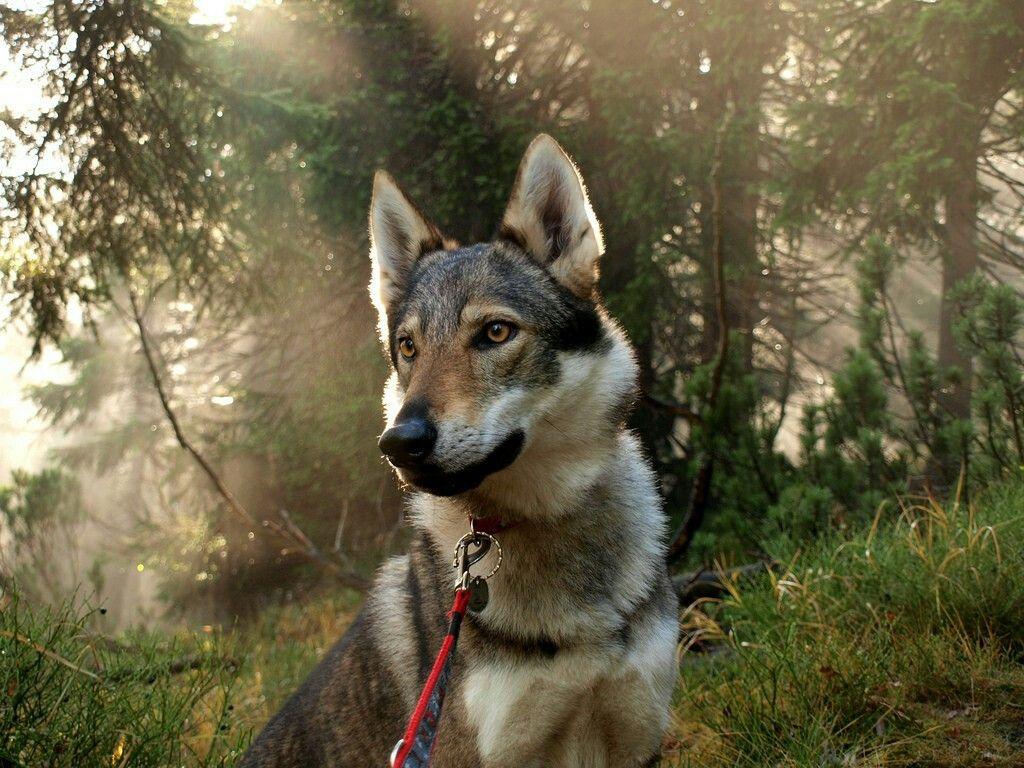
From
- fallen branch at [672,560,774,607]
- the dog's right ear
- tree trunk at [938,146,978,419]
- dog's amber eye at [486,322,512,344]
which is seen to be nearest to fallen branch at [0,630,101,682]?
the dog's right ear

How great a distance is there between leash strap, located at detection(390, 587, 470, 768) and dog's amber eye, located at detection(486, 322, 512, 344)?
964 mm

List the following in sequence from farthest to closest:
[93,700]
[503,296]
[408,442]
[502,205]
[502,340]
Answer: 1. [502,205]
2. [93,700]
3. [503,296]
4. [502,340]
5. [408,442]

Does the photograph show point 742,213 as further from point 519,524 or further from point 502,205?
point 519,524

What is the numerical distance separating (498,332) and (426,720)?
4.41ft

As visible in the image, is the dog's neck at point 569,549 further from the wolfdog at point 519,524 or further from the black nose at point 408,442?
the black nose at point 408,442

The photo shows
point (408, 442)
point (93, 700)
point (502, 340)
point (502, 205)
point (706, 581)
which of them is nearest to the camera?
point (408, 442)

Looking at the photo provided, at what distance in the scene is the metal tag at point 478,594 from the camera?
2.55 meters

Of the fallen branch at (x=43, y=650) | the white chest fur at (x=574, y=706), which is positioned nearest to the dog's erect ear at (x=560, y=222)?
the white chest fur at (x=574, y=706)

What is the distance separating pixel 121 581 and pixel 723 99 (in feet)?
73.6

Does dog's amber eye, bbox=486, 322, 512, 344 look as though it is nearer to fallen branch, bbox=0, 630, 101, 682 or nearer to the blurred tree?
fallen branch, bbox=0, 630, 101, 682

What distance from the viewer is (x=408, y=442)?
7.87 feet

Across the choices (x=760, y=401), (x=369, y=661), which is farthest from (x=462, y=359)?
(x=760, y=401)

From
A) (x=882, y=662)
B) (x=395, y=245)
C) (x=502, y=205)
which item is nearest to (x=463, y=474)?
(x=395, y=245)

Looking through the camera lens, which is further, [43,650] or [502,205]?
[502,205]
